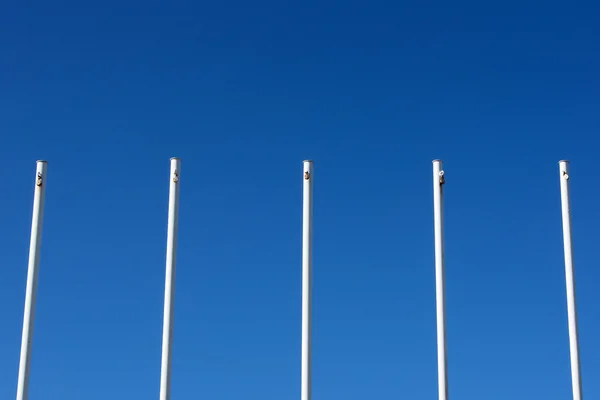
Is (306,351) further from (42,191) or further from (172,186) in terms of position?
(42,191)

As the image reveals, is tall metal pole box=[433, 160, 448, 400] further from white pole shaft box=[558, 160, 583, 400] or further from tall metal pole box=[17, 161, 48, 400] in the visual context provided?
tall metal pole box=[17, 161, 48, 400]

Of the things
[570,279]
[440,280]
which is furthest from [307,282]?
[570,279]

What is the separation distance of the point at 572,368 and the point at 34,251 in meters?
14.1

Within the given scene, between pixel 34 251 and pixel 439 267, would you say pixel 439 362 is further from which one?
pixel 34 251

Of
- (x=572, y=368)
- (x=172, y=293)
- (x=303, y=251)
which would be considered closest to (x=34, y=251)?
(x=172, y=293)

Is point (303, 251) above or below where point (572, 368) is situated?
above

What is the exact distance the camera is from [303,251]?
35.3m

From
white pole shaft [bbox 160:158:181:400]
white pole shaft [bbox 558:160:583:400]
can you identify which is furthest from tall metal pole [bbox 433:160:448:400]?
white pole shaft [bbox 160:158:181:400]

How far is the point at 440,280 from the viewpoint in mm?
34594

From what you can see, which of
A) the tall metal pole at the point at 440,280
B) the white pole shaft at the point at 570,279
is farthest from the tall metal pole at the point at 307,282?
the white pole shaft at the point at 570,279

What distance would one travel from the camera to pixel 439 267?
114 ft

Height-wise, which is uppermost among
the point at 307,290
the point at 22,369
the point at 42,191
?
the point at 42,191

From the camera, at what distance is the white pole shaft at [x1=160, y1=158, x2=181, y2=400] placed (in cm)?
3422

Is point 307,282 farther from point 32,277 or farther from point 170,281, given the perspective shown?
point 32,277
